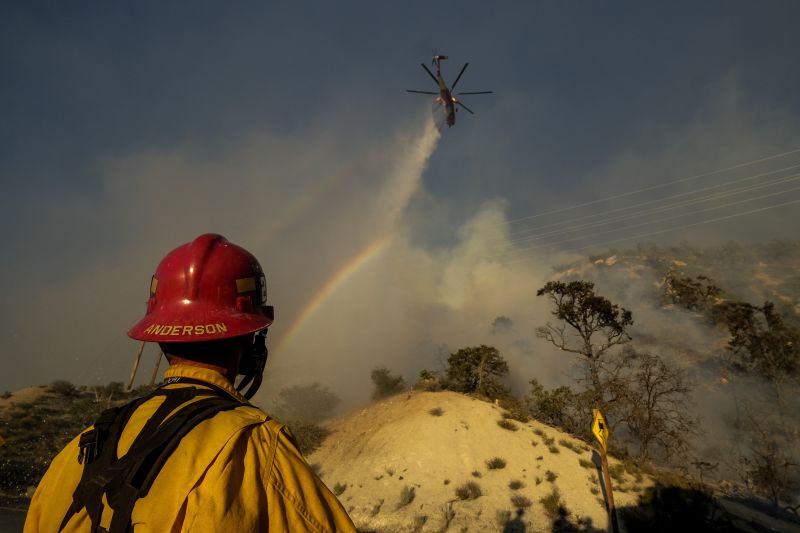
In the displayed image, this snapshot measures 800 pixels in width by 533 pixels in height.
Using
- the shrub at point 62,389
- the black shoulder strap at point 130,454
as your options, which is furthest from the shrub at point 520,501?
the shrub at point 62,389

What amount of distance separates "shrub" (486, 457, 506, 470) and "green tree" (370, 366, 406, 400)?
12.1 meters

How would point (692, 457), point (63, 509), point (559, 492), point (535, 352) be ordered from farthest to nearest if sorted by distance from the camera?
point (535, 352)
point (692, 457)
point (559, 492)
point (63, 509)

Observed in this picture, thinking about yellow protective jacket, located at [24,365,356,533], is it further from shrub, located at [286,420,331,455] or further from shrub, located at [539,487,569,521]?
shrub, located at [286,420,331,455]

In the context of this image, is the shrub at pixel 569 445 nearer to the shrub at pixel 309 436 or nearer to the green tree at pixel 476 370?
the green tree at pixel 476 370

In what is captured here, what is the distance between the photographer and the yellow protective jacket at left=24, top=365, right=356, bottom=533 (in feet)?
4.24

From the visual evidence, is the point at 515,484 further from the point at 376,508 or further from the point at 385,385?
the point at 385,385

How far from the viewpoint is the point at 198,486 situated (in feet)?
4.35

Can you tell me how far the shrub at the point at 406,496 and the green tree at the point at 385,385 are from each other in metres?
13.5

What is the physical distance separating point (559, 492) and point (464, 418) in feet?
18.5

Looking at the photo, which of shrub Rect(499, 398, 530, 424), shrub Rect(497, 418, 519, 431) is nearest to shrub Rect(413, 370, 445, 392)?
shrub Rect(499, 398, 530, 424)

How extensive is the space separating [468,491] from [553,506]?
2957mm

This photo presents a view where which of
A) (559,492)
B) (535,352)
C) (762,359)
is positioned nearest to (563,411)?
(559,492)

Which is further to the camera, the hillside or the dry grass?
the hillside

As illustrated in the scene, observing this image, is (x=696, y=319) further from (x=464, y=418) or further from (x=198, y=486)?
(x=198, y=486)
